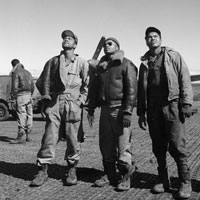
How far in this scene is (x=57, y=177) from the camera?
5402 millimetres

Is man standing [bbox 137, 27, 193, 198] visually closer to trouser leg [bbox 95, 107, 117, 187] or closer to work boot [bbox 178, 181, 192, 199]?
work boot [bbox 178, 181, 192, 199]

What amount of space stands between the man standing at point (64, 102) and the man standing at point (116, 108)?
1.25 ft

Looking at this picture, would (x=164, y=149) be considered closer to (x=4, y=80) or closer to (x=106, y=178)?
(x=106, y=178)

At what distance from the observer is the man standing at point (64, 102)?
505cm

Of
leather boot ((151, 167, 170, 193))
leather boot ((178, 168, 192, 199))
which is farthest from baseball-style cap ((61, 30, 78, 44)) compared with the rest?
leather boot ((178, 168, 192, 199))

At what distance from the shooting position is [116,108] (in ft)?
15.7

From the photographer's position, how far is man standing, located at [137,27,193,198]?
14.3 feet

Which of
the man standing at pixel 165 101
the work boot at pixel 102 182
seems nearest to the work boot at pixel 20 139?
the work boot at pixel 102 182

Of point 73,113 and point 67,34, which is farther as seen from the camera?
point 67,34

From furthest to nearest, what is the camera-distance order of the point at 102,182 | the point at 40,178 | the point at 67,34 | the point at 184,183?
the point at 67,34, the point at 40,178, the point at 102,182, the point at 184,183

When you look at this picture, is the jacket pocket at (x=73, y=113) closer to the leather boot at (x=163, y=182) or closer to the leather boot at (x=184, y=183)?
the leather boot at (x=163, y=182)

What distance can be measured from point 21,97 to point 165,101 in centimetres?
550

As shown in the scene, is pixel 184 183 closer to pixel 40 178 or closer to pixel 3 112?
pixel 40 178

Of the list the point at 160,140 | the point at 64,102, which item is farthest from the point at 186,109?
the point at 64,102
